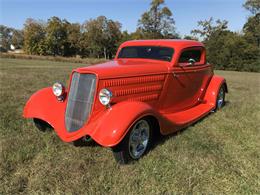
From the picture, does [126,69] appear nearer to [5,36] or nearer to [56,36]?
[56,36]

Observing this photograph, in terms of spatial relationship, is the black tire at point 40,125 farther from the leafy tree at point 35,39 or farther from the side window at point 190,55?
the leafy tree at point 35,39

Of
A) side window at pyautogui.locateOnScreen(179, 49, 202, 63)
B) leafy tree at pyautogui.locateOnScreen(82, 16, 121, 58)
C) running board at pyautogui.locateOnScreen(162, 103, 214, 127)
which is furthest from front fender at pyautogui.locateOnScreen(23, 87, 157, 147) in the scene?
leafy tree at pyautogui.locateOnScreen(82, 16, 121, 58)

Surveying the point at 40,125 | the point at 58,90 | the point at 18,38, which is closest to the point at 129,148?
the point at 58,90

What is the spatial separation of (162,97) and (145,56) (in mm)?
975

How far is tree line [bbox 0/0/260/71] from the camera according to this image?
3538 cm

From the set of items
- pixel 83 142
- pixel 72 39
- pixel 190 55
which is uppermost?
pixel 190 55

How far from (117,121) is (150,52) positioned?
2185mm

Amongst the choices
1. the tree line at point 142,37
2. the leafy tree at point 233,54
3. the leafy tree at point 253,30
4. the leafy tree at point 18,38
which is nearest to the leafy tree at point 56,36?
the tree line at point 142,37

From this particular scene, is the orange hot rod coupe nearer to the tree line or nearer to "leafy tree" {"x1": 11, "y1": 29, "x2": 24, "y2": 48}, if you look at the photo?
the tree line

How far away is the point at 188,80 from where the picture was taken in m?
5.06

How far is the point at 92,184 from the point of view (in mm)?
2871

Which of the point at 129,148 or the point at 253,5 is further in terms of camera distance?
the point at 253,5

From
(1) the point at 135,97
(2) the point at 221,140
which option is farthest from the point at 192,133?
(1) the point at 135,97

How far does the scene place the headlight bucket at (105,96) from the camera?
3312 mm
